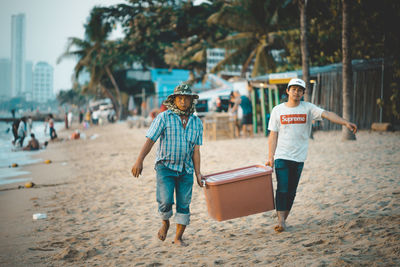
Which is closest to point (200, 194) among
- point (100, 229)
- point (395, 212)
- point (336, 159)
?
point (100, 229)

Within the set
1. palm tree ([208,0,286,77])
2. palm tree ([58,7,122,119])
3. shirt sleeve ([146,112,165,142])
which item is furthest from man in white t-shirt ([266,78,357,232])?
palm tree ([58,7,122,119])

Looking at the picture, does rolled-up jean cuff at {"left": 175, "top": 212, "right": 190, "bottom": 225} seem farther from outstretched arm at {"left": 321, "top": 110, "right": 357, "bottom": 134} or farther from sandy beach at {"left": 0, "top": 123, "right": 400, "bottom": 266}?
outstretched arm at {"left": 321, "top": 110, "right": 357, "bottom": 134}

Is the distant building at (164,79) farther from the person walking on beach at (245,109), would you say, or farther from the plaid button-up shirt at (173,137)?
the plaid button-up shirt at (173,137)

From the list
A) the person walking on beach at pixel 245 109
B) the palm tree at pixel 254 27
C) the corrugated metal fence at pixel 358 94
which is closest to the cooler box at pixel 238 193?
the person walking on beach at pixel 245 109

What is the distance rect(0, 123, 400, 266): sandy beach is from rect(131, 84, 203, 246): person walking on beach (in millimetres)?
587

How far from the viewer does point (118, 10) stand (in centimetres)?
3042

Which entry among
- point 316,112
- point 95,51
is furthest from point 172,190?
point 95,51

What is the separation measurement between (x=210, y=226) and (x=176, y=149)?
1540 mm

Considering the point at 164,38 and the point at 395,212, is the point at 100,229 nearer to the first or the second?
the point at 395,212

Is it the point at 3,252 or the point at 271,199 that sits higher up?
the point at 271,199

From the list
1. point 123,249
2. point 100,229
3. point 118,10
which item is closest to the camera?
point 123,249

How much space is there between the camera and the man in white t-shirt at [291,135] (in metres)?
3.64

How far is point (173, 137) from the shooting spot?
3393 mm

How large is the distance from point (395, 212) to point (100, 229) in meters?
3.65
